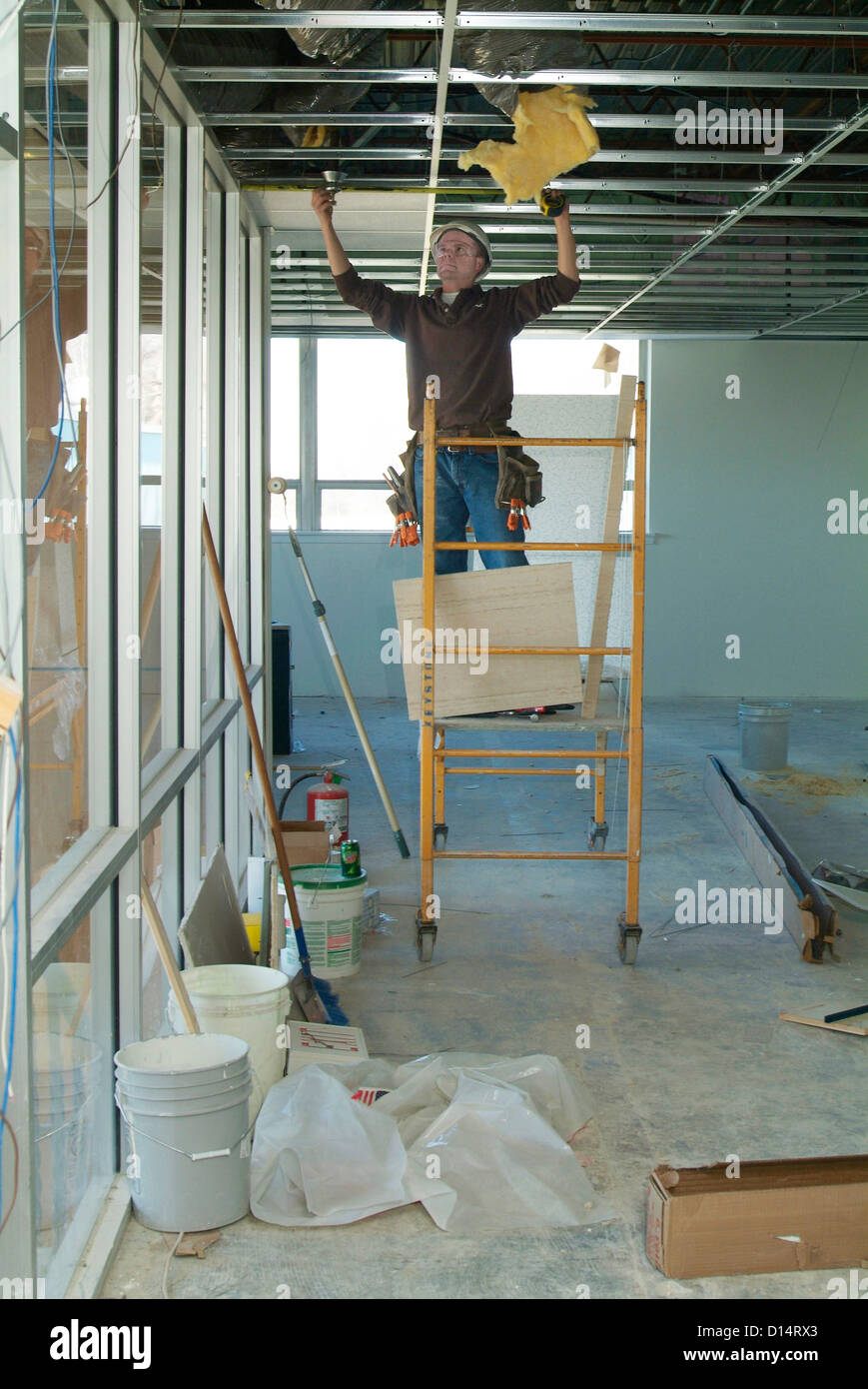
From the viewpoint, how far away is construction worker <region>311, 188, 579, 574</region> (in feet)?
14.4

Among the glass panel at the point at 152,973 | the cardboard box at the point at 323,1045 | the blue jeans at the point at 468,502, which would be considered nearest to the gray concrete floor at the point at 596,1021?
the cardboard box at the point at 323,1045

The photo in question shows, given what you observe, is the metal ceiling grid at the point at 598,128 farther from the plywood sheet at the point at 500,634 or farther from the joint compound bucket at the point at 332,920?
the joint compound bucket at the point at 332,920

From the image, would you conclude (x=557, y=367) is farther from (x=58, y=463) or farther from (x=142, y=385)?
(x=58, y=463)

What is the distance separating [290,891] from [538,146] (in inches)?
94.9

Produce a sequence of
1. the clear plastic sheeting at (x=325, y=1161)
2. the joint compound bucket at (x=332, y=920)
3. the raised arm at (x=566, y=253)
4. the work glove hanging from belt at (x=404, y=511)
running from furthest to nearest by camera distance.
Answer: the work glove hanging from belt at (x=404, y=511) < the raised arm at (x=566, y=253) < the joint compound bucket at (x=332, y=920) < the clear plastic sheeting at (x=325, y=1161)

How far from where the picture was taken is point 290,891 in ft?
12.1

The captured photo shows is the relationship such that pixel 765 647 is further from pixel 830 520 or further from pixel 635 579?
pixel 635 579

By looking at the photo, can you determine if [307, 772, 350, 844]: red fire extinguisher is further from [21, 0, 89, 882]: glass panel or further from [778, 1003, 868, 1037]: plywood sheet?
[21, 0, 89, 882]: glass panel

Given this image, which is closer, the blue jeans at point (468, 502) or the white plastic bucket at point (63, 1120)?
the white plastic bucket at point (63, 1120)

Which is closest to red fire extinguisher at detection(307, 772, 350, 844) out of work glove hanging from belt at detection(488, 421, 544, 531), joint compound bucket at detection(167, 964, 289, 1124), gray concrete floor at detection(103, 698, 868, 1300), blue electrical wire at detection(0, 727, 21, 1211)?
gray concrete floor at detection(103, 698, 868, 1300)

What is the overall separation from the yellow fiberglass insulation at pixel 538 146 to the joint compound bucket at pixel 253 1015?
2.55 meters

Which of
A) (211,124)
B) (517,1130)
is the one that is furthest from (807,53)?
(517,1130)

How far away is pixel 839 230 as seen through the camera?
243 inches

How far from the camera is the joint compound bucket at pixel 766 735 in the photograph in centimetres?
721
